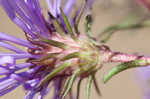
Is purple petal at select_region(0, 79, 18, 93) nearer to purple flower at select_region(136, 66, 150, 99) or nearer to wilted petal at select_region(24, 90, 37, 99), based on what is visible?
wilted petal at select_region(24, 90, 37, 99)

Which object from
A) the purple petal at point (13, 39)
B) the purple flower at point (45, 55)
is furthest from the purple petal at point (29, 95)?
the purple petal at point (13, 39)

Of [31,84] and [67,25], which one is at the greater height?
[67,25]

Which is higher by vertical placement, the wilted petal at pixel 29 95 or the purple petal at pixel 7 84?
the purple petal at pixel 7 84

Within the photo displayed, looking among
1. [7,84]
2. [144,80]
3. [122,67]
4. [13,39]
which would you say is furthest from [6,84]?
[144,80]

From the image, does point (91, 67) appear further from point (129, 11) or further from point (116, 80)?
point (116, 80)

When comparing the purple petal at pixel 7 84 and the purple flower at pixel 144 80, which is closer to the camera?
the purple petal at pixel 7 84

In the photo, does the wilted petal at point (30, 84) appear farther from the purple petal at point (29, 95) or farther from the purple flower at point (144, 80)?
the purple flower at point (144, 80)

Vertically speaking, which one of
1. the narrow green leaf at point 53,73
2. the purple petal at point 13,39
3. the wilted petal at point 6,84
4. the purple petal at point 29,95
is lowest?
the purple petal at point 29,95

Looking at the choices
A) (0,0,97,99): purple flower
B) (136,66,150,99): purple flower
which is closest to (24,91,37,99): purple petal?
(0,0,97,99): purple flower

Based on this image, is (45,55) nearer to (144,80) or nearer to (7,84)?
(7,84)
